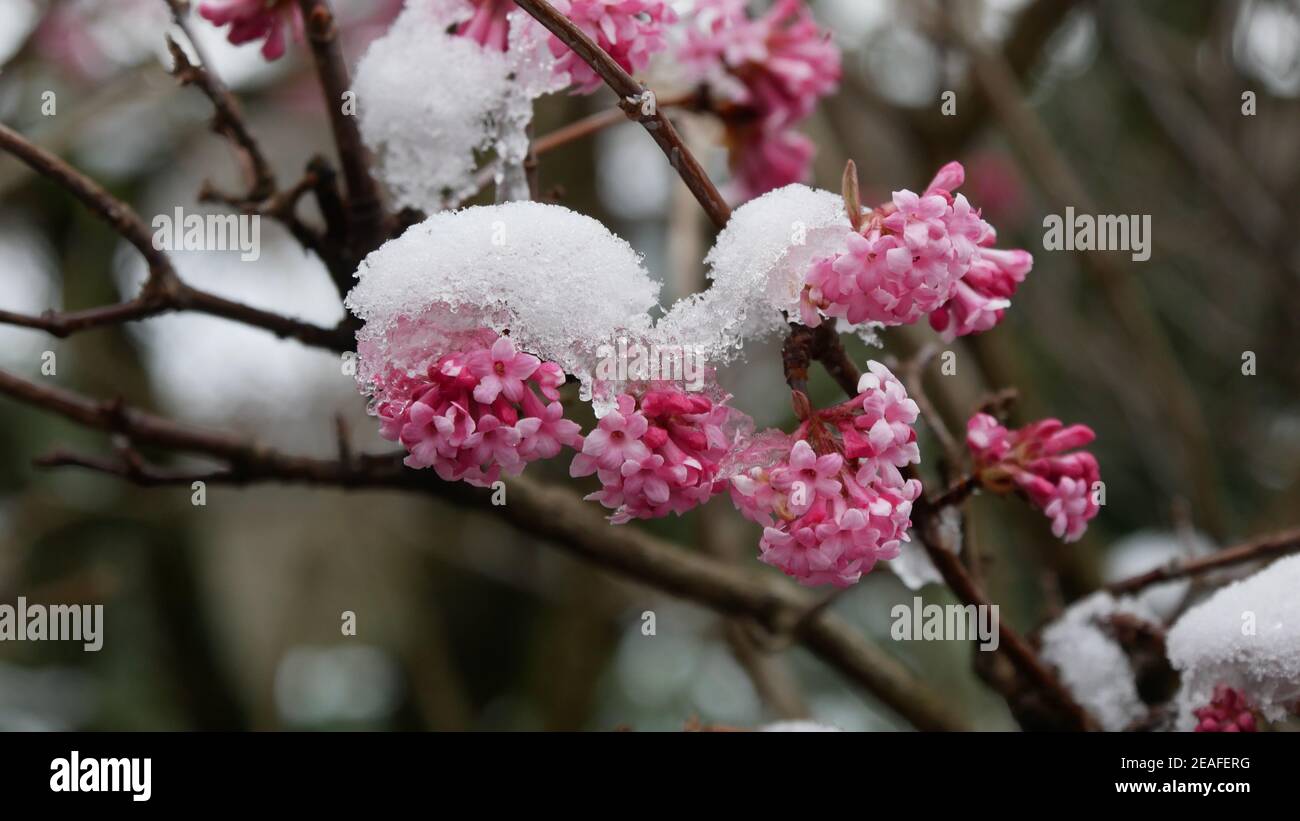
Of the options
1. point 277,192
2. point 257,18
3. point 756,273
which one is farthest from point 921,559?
point 257,18

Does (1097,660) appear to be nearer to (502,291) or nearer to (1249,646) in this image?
(1249,646)

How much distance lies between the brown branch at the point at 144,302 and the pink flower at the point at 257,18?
25cm

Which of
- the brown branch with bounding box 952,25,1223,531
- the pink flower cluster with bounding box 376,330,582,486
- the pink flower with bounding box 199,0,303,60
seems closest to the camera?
the pink flower cluster with bounding box 376,330,582,486

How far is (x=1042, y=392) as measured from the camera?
160 inches

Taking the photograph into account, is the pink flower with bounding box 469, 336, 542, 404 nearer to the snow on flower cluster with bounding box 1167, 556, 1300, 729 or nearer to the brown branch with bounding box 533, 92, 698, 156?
the brown branch with bounding box 533, 92, 698, 156

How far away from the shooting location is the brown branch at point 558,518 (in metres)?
1.42

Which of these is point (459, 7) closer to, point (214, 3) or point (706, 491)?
point (214, 3)

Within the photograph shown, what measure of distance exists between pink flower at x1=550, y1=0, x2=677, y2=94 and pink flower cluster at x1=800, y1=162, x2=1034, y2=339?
0.32 m

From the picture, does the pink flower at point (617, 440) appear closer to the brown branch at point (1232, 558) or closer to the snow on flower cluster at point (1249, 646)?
the snow on flower cluster at point (1249, 646)

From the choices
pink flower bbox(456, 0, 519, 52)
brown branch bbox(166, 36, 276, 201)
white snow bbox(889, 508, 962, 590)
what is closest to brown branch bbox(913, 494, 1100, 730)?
white snow bbox(889, 508, 962, 590)

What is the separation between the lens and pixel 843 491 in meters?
0.90

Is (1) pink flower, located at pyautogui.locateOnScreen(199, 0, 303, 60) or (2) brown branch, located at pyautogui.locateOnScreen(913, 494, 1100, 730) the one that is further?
(1) pink flower, located at pyautogui.locateOnScreen(199, 0, 303, 60)

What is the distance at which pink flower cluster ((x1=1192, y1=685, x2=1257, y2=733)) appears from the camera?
1067 mm
